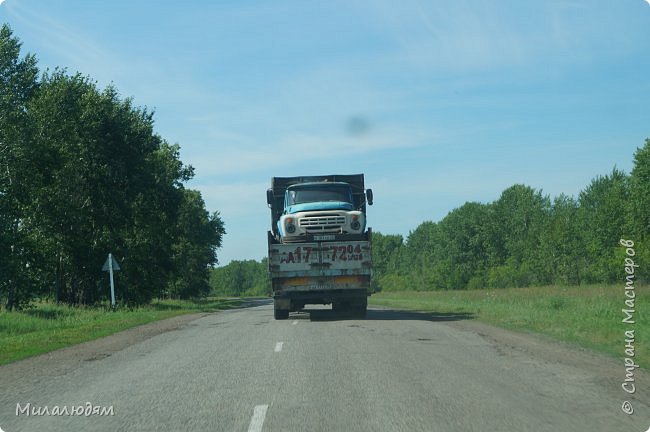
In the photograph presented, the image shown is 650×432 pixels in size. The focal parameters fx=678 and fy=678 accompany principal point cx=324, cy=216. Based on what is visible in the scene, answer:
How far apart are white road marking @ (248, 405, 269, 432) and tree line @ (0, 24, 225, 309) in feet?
92.1

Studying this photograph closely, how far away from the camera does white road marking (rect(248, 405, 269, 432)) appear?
6.98m

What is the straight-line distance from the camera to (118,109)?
43.2 meters

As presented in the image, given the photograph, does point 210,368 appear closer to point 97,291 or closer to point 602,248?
point 97,291

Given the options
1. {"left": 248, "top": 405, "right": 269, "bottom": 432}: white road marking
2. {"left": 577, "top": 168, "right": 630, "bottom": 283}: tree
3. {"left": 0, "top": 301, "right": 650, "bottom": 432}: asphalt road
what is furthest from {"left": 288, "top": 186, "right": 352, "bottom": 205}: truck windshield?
{"left": 577, "top": 168, "right": 630, "bottom": 283}: tree

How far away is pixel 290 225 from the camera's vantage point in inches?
876

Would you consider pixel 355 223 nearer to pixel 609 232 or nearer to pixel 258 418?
pixel 258 418

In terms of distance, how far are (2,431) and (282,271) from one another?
46.4 ft

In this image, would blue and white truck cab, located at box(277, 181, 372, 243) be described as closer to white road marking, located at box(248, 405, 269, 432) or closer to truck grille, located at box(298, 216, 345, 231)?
truck grille, located at box(298, 216, 345, 231)

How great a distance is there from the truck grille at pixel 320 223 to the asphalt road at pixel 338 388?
7132 mm

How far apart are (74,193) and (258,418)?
36.4 metres

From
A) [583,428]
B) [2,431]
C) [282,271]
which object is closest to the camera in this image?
[583,428]

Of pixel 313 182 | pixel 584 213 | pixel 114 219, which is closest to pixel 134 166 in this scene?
pixel 114 219

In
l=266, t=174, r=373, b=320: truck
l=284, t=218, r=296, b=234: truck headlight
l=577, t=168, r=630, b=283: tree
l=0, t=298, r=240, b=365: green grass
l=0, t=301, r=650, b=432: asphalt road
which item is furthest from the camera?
l=577, t=168, r=630, b=283: tree

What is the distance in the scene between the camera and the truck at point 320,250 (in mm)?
21453
